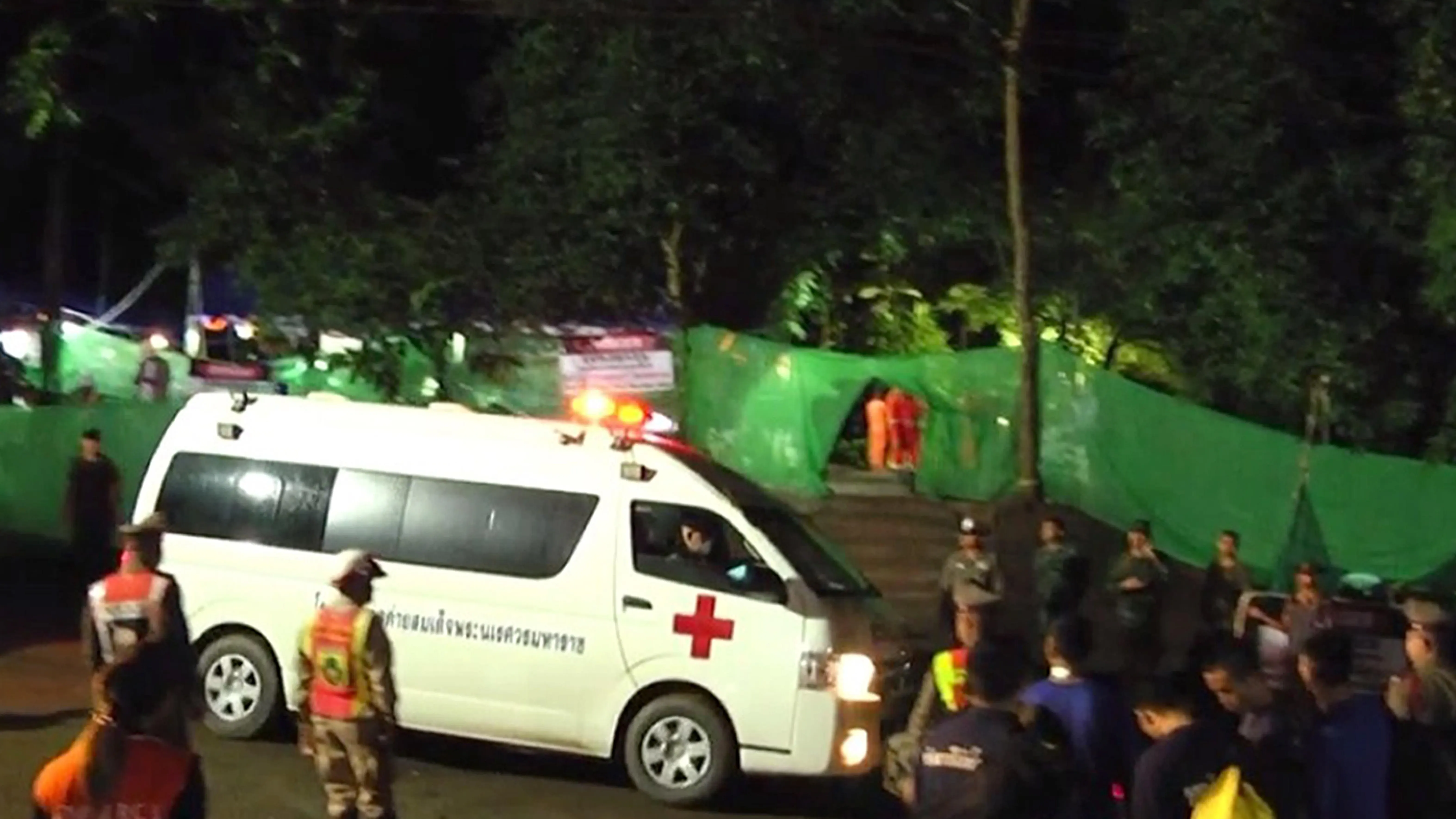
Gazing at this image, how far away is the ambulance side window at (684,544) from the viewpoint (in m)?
12.2

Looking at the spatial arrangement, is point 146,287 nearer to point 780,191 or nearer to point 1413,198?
point 780,191

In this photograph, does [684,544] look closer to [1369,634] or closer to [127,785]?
[1369,634]

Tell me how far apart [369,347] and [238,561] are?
832 cm

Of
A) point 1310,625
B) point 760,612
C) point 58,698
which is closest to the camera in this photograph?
point 760,612

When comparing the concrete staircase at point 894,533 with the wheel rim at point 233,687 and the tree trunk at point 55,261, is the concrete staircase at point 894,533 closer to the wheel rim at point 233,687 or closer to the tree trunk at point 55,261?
the wheel rim at point 233,687

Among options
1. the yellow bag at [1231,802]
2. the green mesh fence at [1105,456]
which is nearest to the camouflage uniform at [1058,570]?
the green mesh fence at [1105,456]

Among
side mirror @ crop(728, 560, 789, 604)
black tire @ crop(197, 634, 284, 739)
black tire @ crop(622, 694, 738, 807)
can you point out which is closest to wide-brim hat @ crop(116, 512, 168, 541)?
black tire @ crop(197, 634, 284, 739)

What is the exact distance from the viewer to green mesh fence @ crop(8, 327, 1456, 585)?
720 inches

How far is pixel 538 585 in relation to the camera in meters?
12.5

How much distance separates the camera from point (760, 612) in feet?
39.3

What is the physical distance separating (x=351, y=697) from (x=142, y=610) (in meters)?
0.97

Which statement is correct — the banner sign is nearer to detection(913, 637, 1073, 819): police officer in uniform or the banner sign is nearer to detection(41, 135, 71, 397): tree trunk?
detection(913, 637, 1073, 819): police officer in uniform

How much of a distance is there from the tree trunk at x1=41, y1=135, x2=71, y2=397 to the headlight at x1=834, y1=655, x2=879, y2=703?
21203 mm

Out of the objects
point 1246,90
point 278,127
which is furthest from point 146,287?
point 1246,90
